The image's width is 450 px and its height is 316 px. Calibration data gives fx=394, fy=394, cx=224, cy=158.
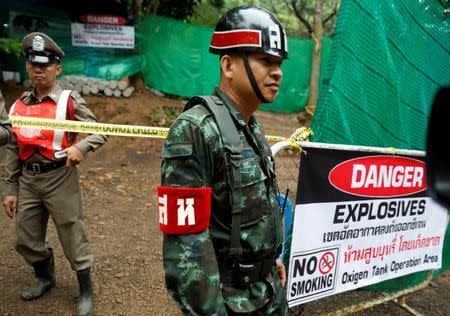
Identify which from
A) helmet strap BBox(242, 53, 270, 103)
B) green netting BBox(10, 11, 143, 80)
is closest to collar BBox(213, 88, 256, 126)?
helmet strap BBox(242, 53, 270, 103)

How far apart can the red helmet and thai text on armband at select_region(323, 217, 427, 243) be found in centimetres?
137

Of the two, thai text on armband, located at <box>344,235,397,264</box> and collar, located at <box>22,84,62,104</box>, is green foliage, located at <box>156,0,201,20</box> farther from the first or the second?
thai text on armband, located at <box>344,235,397,264</box>

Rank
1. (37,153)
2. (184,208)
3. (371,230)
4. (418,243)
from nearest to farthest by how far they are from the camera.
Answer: (184,208) < (371,230) < (37,153) < (418,243)

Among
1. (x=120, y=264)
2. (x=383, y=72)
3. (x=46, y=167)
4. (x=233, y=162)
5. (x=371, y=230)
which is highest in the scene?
(x=383, y=72)

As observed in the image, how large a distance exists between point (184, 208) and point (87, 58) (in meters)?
9.84

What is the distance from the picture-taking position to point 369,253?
2.79 meters

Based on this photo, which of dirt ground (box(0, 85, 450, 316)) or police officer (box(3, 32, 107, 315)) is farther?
dirt ground (box(0, 85, 450, 316))

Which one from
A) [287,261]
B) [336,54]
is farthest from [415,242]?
[336,54]

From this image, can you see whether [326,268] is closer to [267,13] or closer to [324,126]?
[324,126]

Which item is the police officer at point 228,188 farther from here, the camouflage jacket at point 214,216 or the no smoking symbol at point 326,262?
the no smoking symbol at point 326,262

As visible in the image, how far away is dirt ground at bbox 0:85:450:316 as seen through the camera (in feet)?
10.6

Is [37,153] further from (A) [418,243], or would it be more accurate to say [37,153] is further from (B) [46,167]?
(A) [418,243]

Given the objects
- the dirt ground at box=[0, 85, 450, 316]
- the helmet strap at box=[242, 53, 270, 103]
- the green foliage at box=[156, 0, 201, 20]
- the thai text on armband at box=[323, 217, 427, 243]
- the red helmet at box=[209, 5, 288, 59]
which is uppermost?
the green foliage at box=[156, 0, 201, 20]

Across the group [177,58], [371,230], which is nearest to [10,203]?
[371,230]
